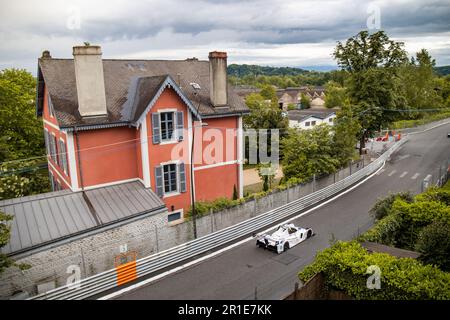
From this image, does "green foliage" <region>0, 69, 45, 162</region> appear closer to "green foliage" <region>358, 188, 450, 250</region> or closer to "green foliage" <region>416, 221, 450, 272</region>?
"green foliage" <region>358, 188, 450, 250</region>

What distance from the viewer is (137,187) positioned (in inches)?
826

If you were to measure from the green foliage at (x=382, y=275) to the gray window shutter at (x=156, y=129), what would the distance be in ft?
39.3

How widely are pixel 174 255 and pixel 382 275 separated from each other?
32.5ft

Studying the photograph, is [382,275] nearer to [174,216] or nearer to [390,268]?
[390,268]

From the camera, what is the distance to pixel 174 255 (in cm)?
1783

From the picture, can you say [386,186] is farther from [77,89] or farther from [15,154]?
[15,154]

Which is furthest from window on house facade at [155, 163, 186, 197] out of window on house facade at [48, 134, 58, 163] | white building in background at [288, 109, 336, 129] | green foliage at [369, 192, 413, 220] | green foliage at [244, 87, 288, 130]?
white building in background at [288, 109, 336, 129]

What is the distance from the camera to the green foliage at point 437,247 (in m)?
13.2

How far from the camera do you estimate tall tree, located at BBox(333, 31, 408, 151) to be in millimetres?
38188

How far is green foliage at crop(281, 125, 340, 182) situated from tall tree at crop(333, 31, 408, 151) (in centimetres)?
1258

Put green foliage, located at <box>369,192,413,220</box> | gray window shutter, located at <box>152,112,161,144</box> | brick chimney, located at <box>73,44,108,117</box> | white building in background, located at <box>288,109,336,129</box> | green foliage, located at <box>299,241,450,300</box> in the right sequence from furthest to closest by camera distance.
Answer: white building in background, located at <box>288,109,336,129</box> → gray window shutter, located at <box>152,112,161,144</box> → green foliage, located at <box>369,192,413,220</box> → brick chimney, located at <box>73,44,108,117</box> → green foliage, located at <box>299,241,450,300</box>

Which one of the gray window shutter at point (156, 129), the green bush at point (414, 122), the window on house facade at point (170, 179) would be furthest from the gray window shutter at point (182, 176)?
the green bush at point (414, 122)

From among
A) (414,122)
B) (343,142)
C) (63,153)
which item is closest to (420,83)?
(414,122)
